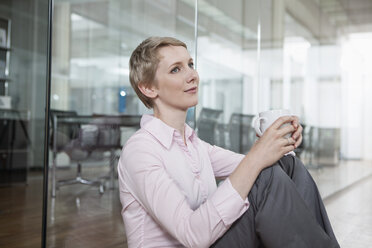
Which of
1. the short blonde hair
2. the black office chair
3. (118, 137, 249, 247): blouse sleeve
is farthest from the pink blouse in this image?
the black office chair

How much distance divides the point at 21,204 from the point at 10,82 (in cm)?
307

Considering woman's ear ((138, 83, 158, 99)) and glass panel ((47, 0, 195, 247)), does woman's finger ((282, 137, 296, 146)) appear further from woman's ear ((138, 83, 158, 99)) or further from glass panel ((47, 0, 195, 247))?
glass panel ((47, 0, 195, 247))

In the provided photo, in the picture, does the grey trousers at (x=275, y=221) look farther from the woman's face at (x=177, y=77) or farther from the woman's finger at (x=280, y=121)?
the woman's face at (x=177, y=77)

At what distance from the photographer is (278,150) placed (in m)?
1.01

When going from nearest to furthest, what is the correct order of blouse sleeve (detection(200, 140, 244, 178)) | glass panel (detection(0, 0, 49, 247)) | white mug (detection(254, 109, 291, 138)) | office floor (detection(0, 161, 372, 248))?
1. white mug (detection(254, 109, 291, 138))
2. blouse sleeve (detection(200, 140, 244, 178))
3. office floor (detection(0, 161, 372, 248))
4. glass panel (detection(0, 0, 49, 247))

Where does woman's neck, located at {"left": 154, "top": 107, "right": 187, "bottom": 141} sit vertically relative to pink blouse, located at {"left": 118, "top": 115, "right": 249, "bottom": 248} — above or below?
above

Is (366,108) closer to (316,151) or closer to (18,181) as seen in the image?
(316,151)

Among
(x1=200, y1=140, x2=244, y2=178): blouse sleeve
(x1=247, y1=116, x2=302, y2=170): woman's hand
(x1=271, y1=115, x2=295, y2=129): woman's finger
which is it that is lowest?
(x1=200, y1=140, x2=244, y2=178): blouse sleeve

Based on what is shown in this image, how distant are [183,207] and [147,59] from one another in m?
0.46

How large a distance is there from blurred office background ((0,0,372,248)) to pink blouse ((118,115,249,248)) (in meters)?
0.75

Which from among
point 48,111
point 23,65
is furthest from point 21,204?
point 23,65

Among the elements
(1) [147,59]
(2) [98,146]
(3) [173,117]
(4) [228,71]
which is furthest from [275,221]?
(4) [228,71]

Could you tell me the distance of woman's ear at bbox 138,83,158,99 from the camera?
123cm

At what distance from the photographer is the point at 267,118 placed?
43.0 inches
